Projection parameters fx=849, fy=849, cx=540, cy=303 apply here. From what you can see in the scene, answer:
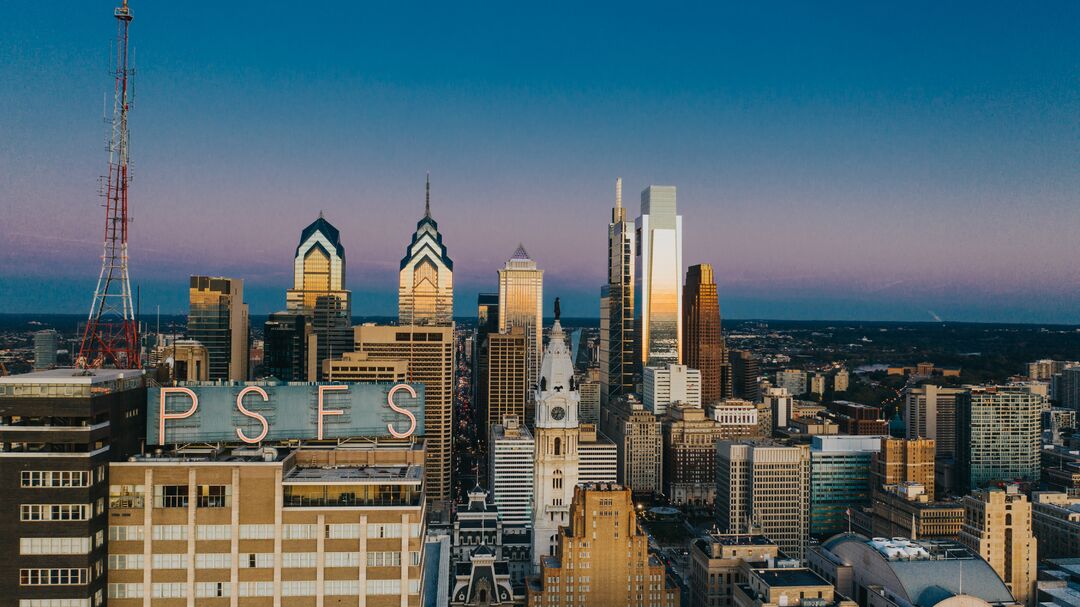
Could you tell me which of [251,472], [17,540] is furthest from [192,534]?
[17,540]

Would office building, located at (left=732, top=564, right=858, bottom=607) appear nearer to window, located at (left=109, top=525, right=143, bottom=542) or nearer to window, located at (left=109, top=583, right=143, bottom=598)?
window, located at (left=109, top=583, right=143, bottom=598)

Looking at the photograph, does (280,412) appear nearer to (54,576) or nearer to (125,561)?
(125,561)

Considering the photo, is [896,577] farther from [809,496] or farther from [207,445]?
[207,445]

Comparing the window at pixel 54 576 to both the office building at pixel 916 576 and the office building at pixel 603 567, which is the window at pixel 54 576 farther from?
the office building at pixel 916 576

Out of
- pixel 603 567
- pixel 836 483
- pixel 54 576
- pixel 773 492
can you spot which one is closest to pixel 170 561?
pixel 54 576

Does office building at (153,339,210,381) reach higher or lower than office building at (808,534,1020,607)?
higher

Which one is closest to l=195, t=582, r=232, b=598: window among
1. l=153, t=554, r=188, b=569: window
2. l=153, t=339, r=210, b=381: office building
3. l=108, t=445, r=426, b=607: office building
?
l=108, t=445, r=426, b=607: office building

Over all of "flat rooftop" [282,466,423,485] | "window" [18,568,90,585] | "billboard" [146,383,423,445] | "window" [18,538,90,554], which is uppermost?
"billboard" [146,383,423,445]
